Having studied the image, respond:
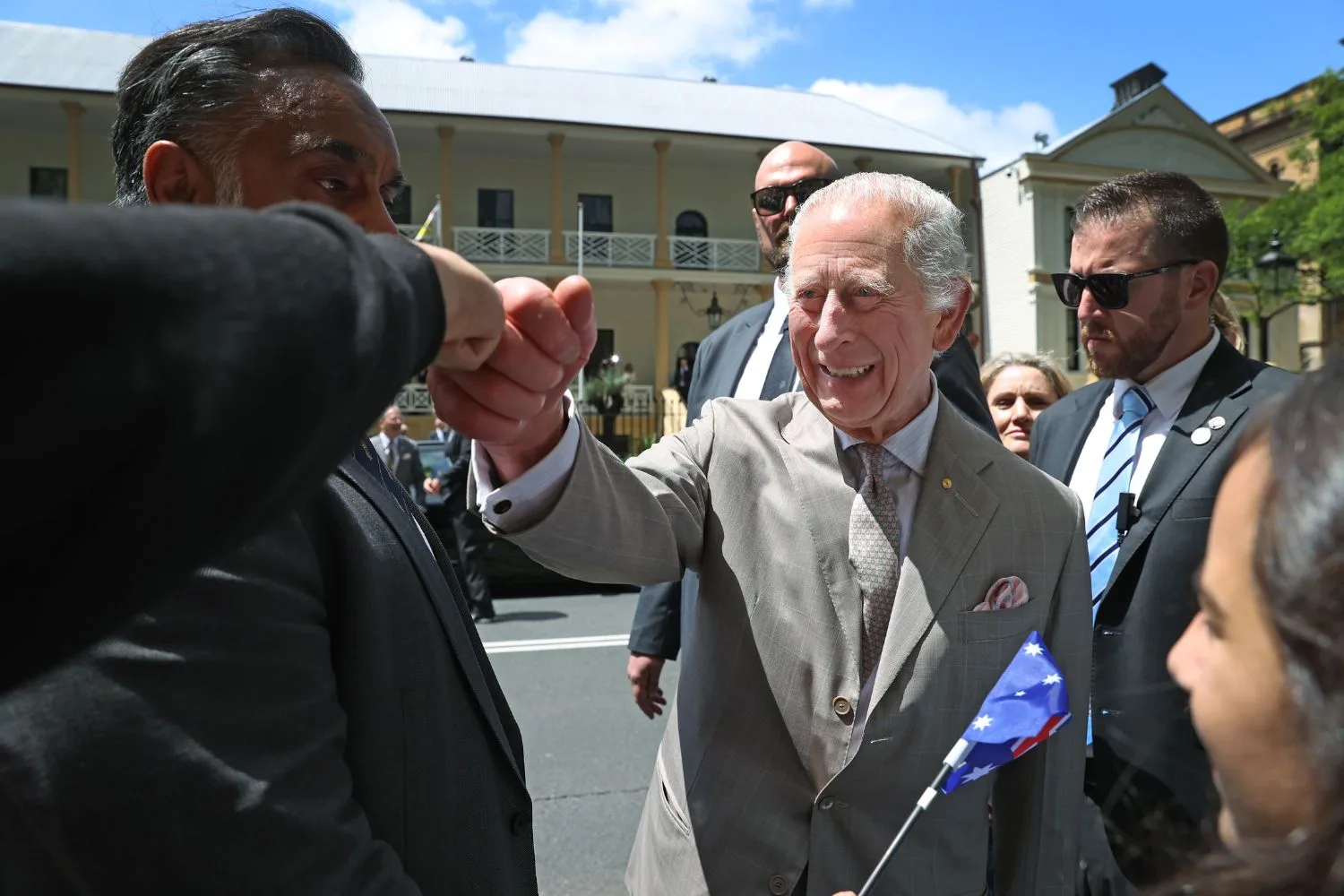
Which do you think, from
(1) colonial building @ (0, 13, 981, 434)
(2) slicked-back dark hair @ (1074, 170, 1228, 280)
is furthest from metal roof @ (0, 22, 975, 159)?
(2) slicked-back dark hair @ (1074, 170, 1228, 280)

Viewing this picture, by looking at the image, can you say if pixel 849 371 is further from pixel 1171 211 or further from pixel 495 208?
pixel 495 208

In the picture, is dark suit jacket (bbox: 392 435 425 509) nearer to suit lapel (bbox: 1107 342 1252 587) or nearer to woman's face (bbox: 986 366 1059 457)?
woman's face (bbox: 986 366 1059 457)

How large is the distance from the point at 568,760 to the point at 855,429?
362 centimetres

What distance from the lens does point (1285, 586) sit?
2.68 ft

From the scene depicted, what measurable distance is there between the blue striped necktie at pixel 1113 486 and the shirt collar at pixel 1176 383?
34mm

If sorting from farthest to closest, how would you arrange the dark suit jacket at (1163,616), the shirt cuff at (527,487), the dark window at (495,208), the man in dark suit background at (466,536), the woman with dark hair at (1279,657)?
the dark window at (495,208), the man in dark suit background at (466,536), the dark suit jacket at (1163,616), the shirt cuff at (527,487), the woman with dark hair at (1279,657)

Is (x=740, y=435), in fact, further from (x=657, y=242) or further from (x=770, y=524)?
(x=657, y=242)

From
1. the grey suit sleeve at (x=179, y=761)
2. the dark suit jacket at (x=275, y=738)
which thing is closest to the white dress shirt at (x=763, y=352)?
the dark suit jacket at (x=275, y=738)

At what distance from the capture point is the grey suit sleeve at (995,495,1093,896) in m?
2.09

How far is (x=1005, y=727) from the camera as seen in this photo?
A: 1840 mm

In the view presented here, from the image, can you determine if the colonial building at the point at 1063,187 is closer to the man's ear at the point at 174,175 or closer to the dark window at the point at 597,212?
the dark window at the point at 597,212

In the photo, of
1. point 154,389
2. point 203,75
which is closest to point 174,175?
point 203,75

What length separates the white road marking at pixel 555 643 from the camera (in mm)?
7773

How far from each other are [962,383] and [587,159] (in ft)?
89.5
